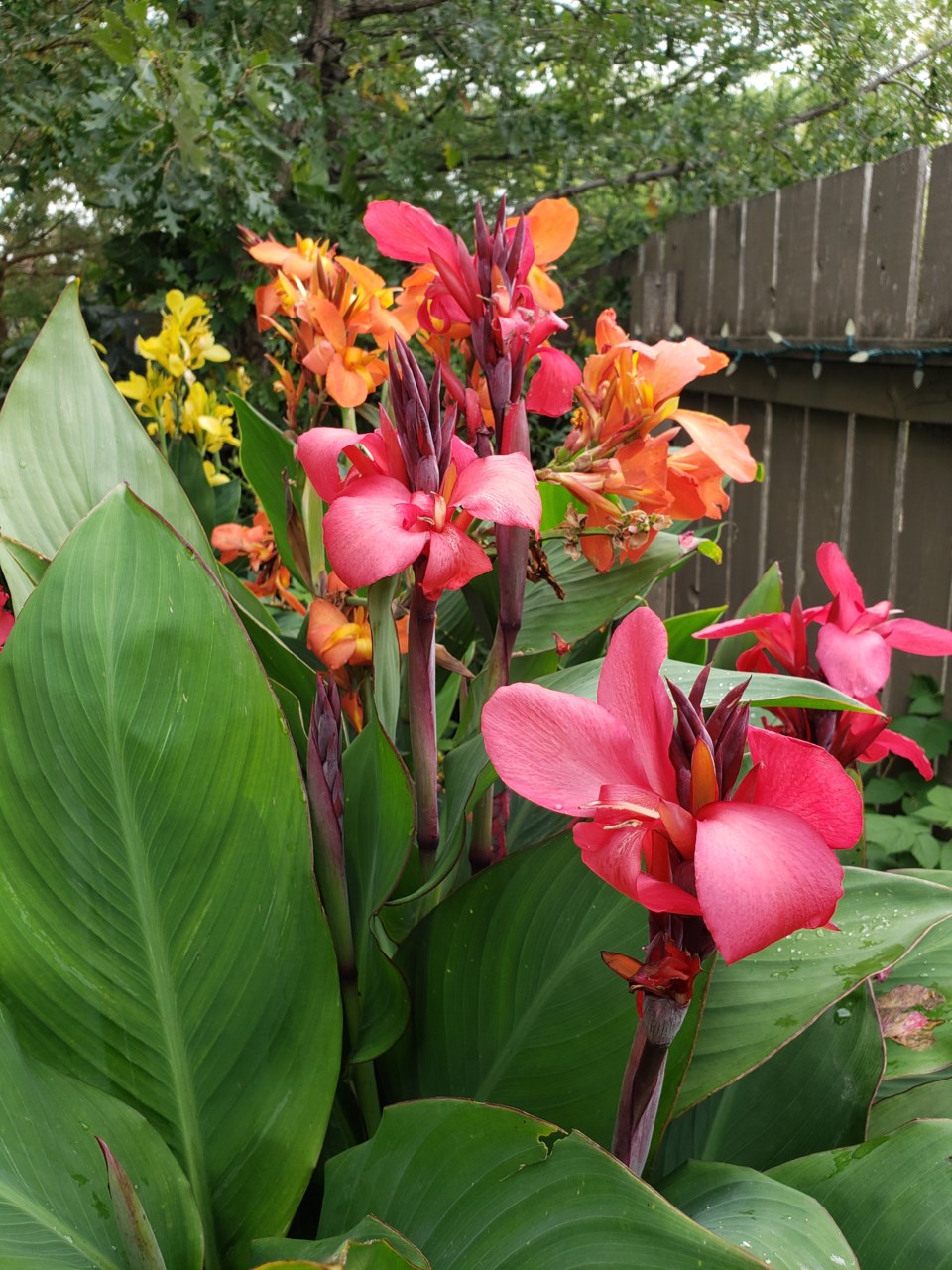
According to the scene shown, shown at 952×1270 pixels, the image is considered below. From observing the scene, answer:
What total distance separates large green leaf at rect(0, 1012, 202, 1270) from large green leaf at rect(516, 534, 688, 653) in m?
0.34

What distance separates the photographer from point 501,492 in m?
0.41

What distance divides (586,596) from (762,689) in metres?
0.27

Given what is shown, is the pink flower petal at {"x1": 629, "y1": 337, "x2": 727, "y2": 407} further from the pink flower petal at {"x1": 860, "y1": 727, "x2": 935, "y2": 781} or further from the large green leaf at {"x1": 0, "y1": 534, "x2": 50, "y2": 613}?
the large green leaf at {"x1": 0, "y1": 534, "x2": 50, "y2": 613}

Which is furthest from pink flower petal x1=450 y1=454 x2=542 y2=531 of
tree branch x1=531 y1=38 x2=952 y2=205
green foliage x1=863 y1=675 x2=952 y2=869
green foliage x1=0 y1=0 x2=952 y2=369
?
tree branch x1=531 y1=38 x2=952 y2=205

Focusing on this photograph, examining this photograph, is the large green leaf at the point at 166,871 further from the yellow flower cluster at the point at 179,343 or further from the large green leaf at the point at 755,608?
the yellow flower cluster at the point at 179,343

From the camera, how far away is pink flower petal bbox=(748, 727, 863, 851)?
1.01 ft

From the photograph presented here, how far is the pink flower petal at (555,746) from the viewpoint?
1.04ft

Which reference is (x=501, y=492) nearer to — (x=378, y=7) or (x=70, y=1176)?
(x=70, y=1176)

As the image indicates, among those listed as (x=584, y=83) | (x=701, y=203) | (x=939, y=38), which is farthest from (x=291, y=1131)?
(x=939, y=38)

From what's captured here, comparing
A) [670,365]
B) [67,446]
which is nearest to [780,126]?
[670,365]

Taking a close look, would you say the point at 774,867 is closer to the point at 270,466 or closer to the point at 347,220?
the point at 270,466

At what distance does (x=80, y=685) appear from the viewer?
1.45 ft

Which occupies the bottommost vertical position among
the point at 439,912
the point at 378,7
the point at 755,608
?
the point at 439,912

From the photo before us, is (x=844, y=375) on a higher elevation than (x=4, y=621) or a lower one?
higher
